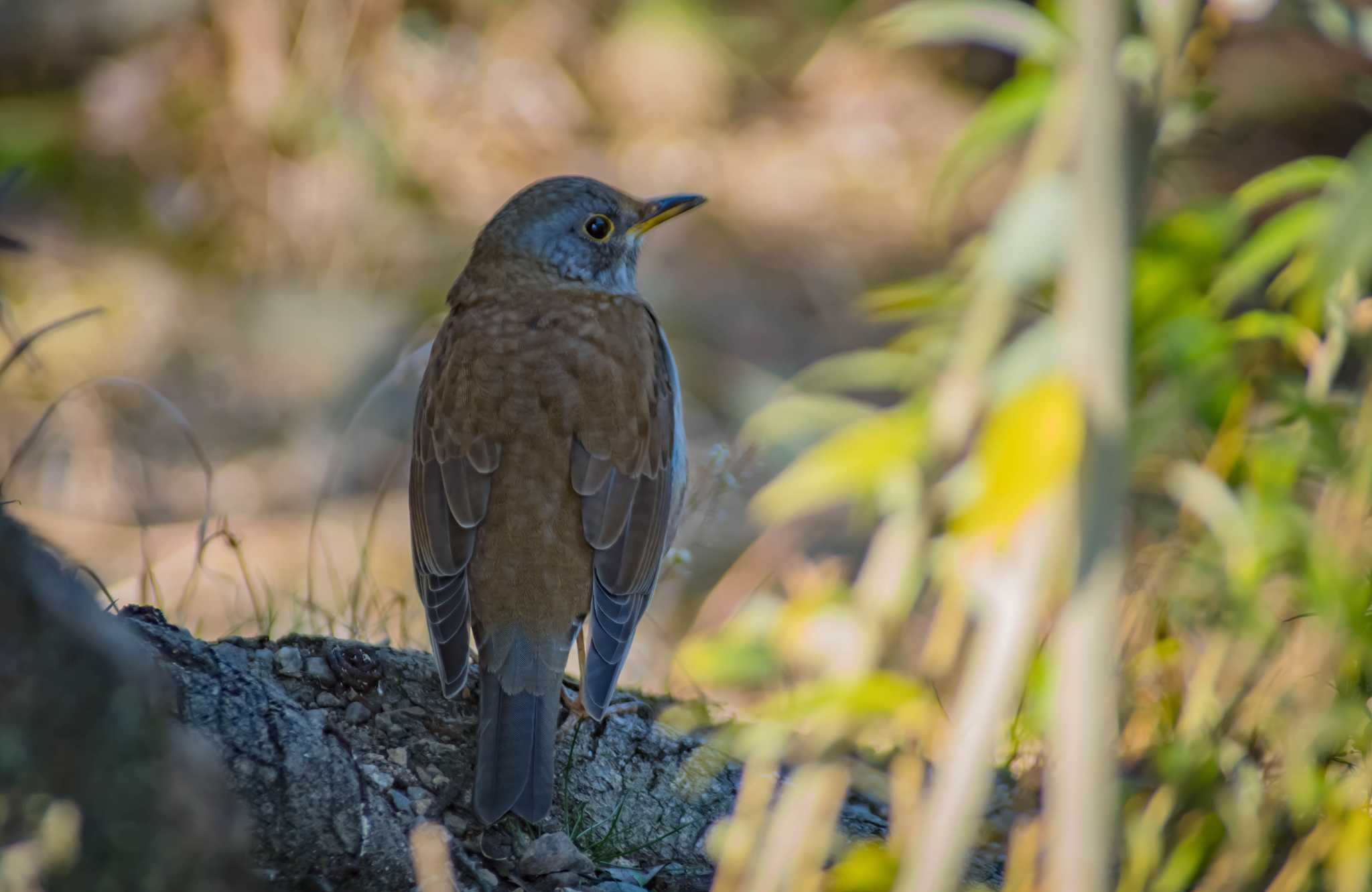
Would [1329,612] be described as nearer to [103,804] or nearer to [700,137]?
[103,804]

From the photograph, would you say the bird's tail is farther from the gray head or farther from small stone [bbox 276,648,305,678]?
the gray head

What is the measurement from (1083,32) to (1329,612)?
78 centimetres

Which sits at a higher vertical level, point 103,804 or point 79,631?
point 79,631

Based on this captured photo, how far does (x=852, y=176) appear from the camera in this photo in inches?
428

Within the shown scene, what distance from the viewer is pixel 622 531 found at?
3387 millimetres

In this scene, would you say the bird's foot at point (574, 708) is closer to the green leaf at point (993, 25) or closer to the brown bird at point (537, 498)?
the brown bird at point (537, 498)

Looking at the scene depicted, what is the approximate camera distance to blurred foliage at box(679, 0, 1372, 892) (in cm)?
122

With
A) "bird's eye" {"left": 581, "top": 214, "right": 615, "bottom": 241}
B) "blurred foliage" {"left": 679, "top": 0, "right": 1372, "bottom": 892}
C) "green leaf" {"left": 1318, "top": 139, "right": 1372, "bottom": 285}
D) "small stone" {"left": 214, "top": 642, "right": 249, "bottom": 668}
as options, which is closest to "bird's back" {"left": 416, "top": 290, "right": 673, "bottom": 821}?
"bird's eye" {"left": 581, "top": 214, "right": 615, "bottom": 241}

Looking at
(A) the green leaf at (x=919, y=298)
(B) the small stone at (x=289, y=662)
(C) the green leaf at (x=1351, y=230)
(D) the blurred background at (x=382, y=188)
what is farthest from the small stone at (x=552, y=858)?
(D) the blurred background at (x=382, y=188)

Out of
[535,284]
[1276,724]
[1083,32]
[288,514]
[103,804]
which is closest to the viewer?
[1083,32]

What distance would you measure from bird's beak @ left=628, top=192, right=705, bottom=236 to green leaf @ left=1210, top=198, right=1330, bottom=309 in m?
2.72

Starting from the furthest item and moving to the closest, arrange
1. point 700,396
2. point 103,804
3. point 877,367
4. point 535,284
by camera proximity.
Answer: point 700,396
point 535,284
point 103,804
point 877,367

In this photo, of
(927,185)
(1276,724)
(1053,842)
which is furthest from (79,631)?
(927,185)

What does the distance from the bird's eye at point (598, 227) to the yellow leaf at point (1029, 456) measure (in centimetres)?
306
